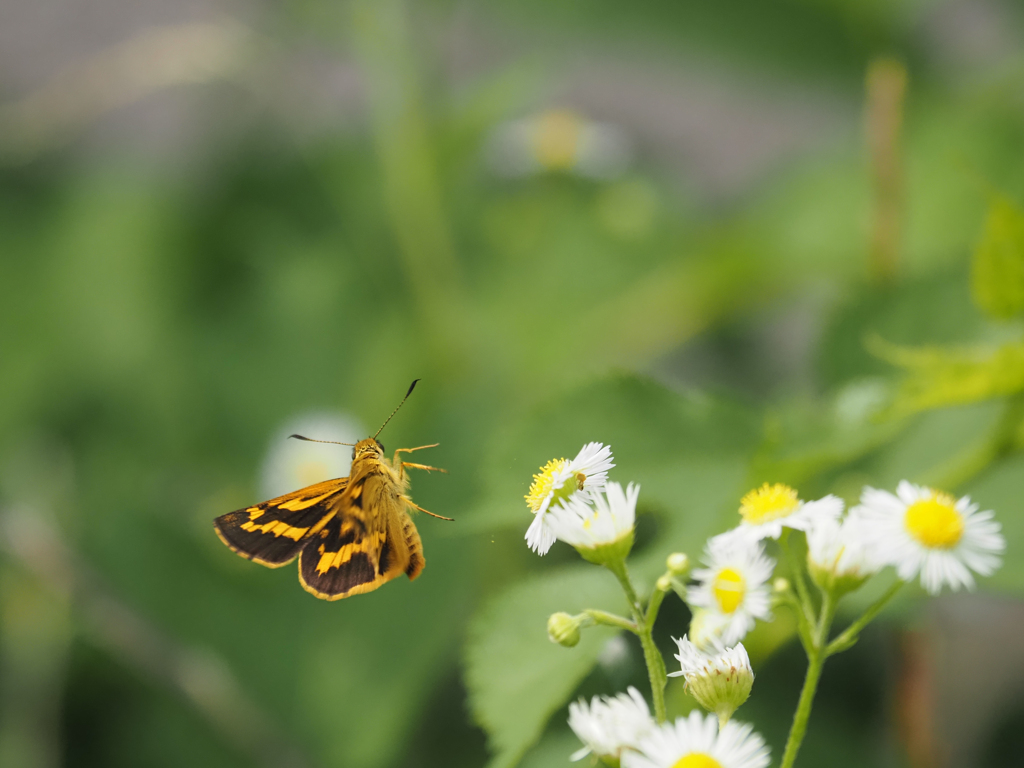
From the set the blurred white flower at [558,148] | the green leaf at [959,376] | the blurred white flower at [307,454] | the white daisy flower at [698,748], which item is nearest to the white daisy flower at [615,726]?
the white daisy flower at [698,748]

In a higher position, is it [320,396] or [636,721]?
[320,396]

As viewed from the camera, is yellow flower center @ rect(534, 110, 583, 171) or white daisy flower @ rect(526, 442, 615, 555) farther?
yellow flower center @ rect(534, 110, 583, 171)

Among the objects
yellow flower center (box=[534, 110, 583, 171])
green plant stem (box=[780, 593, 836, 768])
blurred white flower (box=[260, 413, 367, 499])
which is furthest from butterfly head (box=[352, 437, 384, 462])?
yellow flower center (box=[534, 110, 583, 171])

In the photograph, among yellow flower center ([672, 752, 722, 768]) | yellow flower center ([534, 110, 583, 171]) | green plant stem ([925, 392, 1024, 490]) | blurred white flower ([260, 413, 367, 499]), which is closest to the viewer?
yellow flower center ([672, 752, 722, 768])

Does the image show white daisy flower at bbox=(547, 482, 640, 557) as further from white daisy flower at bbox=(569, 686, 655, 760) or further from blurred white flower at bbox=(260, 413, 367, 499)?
blurred white flower at bbox=(260, 413, 367, 499)

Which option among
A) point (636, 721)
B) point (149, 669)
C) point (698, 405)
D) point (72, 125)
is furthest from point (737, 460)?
point (72, 125)

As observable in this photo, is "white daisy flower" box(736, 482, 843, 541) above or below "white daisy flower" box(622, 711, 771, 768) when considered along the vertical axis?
above

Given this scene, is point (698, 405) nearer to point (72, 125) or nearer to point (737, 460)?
point (737, 460)

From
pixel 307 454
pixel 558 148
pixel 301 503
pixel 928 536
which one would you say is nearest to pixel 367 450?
A: pixel 301 503
